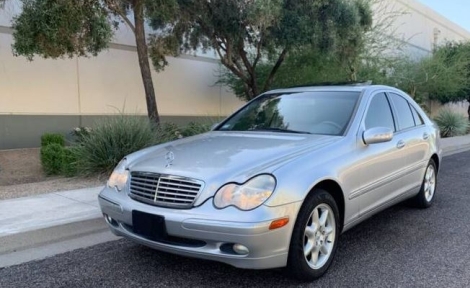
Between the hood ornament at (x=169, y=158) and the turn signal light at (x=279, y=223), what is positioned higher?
the hood ornament at (x=169, y=158)

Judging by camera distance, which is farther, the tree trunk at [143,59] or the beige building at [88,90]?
the beige building at [88,90]

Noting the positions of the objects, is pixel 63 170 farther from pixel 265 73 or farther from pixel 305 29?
pixel 265 73

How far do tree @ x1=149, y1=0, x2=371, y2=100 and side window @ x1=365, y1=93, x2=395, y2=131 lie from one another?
201 inches

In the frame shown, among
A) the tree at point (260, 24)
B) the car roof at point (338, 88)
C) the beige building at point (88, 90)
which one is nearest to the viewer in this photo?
the car roof at point (338, 88)

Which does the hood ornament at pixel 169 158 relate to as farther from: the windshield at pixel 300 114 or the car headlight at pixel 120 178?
the windshield at pixel 300 114

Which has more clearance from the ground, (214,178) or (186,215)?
(214,178)

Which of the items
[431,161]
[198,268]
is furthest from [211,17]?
[198,268]

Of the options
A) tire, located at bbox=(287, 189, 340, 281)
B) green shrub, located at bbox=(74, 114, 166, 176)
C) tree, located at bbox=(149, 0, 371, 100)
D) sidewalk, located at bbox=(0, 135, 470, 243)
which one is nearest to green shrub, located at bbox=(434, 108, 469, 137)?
tree, located at bbox=(149, 0, 371, 100)

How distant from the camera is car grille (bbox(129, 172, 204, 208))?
3.20 m

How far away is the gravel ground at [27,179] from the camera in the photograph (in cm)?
665

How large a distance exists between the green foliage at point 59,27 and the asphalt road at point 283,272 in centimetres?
488

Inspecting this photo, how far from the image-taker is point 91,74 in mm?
12625

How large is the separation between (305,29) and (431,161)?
554 cm

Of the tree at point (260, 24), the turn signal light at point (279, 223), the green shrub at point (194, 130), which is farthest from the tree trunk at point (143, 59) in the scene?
the turn signal light at point (279, 223)
